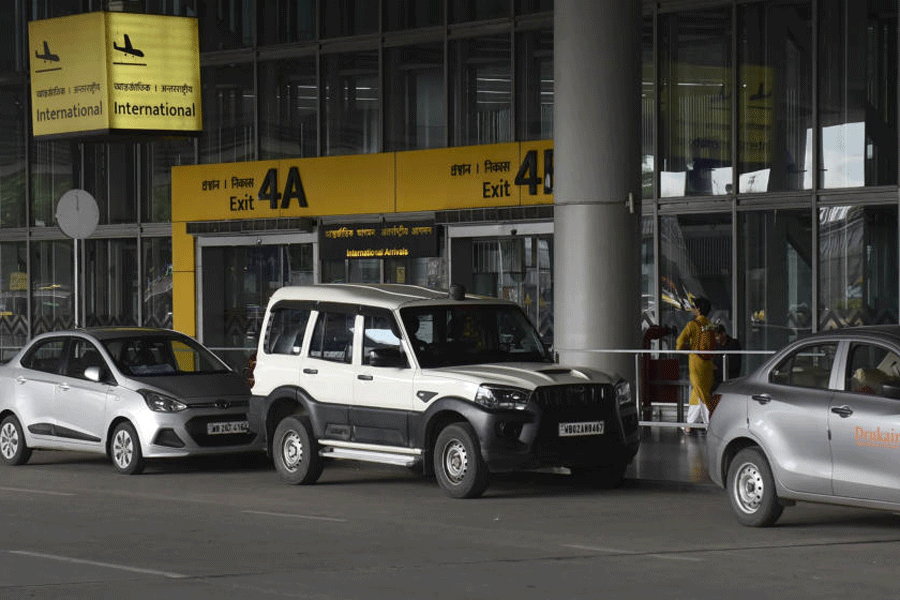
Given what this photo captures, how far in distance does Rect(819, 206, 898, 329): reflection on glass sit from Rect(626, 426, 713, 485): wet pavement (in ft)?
11.2

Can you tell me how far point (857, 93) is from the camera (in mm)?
23281

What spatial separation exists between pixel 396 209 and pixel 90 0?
916cm

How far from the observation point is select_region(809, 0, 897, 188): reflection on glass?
22969 mm

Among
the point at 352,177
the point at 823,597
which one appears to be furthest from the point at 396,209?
the point at 823,597

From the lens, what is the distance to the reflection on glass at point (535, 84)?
2667 cm

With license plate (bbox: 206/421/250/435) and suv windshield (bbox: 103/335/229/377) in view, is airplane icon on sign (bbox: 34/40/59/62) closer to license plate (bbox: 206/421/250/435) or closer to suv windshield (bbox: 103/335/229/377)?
suv windshield (bbox: 103/335/229/377)

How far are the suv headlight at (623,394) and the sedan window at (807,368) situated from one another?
2845 millimetres

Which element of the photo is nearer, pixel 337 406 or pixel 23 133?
pixel 337 406

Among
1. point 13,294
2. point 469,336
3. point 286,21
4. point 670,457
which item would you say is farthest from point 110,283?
point 469,336

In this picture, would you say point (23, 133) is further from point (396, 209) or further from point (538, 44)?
point (538, 44)

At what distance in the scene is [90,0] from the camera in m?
33.6

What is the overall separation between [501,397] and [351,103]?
14.8 metres

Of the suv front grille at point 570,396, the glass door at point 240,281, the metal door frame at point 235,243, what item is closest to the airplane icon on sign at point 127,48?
the metal door frame at point 235,243

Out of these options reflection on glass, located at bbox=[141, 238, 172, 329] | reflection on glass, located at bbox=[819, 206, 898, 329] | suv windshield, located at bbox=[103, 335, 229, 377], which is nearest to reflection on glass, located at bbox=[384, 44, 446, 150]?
reflection on glass, located at bbox=[141, 238, 172, 329]
